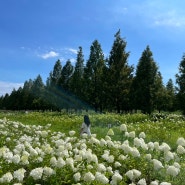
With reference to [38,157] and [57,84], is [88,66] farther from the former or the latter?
[38,157]

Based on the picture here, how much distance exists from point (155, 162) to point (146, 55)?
33637mm

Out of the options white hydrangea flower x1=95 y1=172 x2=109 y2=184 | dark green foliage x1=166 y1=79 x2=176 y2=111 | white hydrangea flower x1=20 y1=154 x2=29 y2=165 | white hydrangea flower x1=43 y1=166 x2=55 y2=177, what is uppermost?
dark green foliage x1=166 y1=79 x2=176 y2=111

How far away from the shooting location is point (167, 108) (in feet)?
161

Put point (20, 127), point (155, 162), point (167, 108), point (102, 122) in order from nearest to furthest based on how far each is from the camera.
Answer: point (155, 162) < point (20, 127) < point (102, 122) < point (167, 108)

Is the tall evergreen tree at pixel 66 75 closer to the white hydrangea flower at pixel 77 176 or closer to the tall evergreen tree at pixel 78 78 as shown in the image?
the tall evergreen tree at pixel 78 78

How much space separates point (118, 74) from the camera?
37.0m

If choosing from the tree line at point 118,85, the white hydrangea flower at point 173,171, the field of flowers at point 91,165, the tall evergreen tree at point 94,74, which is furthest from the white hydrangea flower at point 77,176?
the tall evergreen tree at point 94,74

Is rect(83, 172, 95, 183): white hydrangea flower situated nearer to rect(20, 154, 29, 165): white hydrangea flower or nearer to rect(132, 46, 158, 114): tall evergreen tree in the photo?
rect(20, 154, 29, 165): white hydrangea flower

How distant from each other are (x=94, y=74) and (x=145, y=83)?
21.9 feet

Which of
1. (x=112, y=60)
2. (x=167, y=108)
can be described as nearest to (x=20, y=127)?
(x=112, y=60)

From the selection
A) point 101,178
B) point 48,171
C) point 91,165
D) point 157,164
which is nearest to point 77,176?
point 101,178

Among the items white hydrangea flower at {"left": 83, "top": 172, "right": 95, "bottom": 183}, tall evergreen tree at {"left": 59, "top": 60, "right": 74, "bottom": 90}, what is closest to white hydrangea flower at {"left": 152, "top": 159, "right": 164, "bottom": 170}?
white hydrangea flower at {"left": 83, "top": 172, "right": 95, "bottom": 183}

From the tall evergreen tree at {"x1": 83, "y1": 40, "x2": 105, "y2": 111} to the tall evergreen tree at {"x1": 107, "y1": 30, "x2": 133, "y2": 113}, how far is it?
268 centimetres

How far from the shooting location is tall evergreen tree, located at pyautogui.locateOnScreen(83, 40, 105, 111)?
40.7 m
